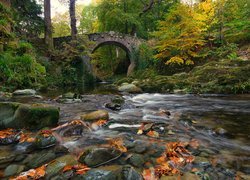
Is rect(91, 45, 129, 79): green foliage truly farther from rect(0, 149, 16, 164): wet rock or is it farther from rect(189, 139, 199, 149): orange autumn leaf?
rect(0, 149, 16, 164): wet rock

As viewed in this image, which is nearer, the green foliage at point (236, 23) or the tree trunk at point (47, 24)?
the green foliage at point (236, 23)

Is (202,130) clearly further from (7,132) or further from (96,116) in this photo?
(7,132)

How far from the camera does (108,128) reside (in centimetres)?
388

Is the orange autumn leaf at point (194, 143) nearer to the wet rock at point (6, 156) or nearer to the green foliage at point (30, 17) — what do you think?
the wet rock at point (6, 156)

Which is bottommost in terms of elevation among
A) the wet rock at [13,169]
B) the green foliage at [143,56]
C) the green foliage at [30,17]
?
the wet rock at [13,169]

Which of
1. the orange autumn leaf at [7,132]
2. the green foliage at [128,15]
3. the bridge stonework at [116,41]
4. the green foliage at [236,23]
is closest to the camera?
the orange autumn leaf at [7,132]

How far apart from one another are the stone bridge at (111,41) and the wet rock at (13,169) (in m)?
15.9

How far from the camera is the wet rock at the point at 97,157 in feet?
8.00

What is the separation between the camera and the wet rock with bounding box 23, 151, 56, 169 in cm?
247

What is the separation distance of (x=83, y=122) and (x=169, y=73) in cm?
1256

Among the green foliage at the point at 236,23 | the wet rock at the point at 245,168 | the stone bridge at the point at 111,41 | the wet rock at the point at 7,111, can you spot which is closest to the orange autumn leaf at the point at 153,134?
the wet rock at the point at 245,168

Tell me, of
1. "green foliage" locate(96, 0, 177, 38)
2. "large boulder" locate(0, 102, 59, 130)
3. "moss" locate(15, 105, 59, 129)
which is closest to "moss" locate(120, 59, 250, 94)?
"moss" locate(15, 105, 59, 129)

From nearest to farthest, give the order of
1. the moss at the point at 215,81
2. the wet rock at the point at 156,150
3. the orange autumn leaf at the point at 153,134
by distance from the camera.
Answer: the wet rock at the point at 156,150
the orange autumn leaf at the point at 153,134
the moss at the point at 215,81

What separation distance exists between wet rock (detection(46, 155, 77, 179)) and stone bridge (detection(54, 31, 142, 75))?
15797mm
